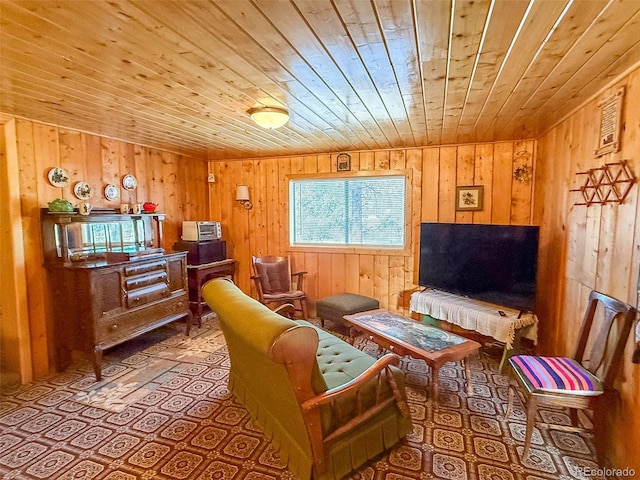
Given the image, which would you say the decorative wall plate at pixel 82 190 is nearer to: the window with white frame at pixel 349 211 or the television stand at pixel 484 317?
the window with white frame at pixel 349 211

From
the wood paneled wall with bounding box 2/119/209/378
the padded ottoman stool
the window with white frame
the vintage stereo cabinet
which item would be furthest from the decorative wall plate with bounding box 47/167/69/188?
the padded ottoman stool

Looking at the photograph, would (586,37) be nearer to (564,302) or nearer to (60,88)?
(564,302)

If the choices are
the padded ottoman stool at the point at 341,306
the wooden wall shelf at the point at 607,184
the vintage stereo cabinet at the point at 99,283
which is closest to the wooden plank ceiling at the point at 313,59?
the wooden wall shelf at the point at 607,184

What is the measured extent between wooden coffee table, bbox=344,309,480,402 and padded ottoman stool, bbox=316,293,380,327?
0.49 metres

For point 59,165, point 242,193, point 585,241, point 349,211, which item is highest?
point 59,165

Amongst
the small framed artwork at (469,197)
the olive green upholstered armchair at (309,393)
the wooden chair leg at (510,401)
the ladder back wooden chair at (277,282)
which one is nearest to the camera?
the olive green upholstered armchair at (309,393)

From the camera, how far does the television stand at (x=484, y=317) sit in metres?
2.95

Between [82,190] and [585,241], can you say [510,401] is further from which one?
[82,190]

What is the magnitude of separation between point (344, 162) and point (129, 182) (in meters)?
2.54

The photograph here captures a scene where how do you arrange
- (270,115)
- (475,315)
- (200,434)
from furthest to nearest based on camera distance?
(475,315), (270,115), (200,434)

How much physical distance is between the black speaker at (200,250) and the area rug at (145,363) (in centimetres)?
85

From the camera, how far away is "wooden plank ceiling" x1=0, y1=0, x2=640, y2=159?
4.35 ft

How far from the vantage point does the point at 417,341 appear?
2635 mm
